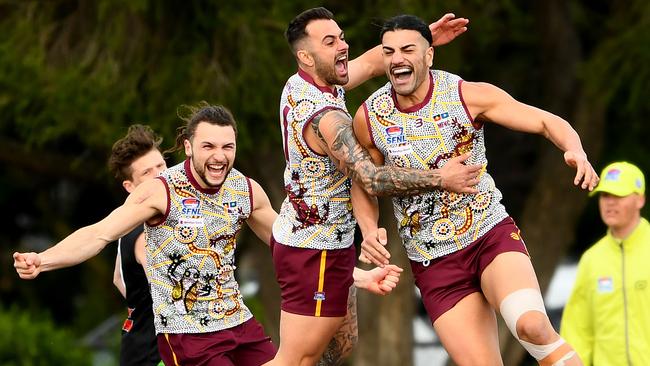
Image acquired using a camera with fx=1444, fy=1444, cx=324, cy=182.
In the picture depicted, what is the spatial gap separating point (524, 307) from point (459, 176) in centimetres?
74

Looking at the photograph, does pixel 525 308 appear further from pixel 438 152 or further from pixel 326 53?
pixel 326 53

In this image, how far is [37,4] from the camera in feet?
49.2

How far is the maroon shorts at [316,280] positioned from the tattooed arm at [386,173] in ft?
1.77

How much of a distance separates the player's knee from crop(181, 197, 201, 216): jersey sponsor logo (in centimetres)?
185

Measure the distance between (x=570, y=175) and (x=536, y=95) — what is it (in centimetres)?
130

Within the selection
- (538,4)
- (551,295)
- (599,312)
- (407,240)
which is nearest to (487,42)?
(538,4)

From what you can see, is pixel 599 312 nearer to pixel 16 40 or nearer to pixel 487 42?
pixel 487 42

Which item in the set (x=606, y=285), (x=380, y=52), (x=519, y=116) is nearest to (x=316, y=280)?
(x=519, y=116)

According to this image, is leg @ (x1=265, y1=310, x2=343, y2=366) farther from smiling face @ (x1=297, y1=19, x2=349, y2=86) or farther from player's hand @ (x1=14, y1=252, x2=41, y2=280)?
player's hand @ (x1=14, y1=252, x2=41, y2=280)

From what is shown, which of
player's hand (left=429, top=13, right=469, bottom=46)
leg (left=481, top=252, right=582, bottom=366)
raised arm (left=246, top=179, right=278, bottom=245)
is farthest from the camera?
player's hand (left=429, top=13, right=469, bottom=46)

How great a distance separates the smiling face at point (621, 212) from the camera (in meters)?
9.20

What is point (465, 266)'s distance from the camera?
25.0ft

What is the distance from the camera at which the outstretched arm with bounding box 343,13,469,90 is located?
8219mm

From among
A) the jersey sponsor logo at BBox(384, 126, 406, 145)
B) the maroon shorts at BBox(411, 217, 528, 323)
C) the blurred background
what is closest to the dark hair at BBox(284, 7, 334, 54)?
the jersey sponsor logo at BBox(384, 126, 406, 145)
